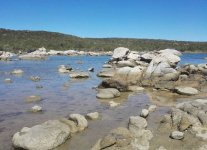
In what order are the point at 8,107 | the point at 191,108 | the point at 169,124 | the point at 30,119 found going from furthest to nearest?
the point at 8,107
the point at 30,119
the point at 191,108
the point at 169,124

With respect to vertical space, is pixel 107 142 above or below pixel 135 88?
above

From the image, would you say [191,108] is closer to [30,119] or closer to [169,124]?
[169,124]

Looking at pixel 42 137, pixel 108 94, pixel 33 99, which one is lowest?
pixel 33 99

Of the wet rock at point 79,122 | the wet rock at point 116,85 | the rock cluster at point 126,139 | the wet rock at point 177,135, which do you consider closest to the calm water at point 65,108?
the wet rock at point 79,122

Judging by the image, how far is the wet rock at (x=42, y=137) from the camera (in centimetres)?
1278

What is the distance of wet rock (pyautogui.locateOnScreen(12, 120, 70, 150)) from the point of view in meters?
12.8

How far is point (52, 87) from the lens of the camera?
101ft

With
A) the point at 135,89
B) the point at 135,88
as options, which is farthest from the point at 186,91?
the point at 135,88

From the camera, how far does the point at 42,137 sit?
13.0 metres

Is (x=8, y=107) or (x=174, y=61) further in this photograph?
(x=174, y=61)

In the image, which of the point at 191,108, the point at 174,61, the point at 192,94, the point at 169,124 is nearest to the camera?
the point at 169,124

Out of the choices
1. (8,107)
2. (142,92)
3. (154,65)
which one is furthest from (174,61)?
(8,107)

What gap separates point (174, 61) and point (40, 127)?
104ft

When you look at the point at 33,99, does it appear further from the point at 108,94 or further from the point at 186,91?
the point at 186,91
